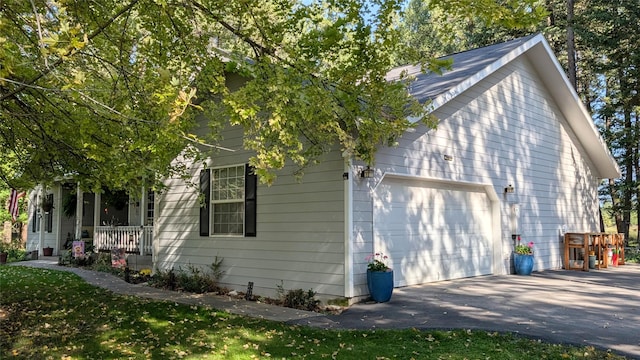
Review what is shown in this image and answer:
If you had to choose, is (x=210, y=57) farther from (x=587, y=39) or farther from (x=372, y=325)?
(x=587, y=39)

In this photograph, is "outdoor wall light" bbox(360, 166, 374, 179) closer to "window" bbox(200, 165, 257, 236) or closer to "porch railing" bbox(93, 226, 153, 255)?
"window" bbox(200, 165, 257, 236)

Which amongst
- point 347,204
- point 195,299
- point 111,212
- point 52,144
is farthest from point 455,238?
point 111,212

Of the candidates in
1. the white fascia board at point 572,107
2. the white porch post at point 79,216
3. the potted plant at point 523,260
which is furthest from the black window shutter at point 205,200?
the white fascia board at point 572,107

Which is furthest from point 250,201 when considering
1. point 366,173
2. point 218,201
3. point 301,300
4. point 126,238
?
point 126,238

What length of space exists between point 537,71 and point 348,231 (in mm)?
A: 8208

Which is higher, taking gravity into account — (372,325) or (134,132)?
(134,132)

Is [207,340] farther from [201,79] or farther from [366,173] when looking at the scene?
[366,173]

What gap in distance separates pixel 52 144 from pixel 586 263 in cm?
1228

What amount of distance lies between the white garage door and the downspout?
0.70 metres

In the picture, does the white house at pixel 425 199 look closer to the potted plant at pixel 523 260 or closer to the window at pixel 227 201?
the window at pixel 227 201

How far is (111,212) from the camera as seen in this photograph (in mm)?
17219

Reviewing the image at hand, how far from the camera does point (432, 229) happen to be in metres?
9.25

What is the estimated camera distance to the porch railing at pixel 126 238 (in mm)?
12789

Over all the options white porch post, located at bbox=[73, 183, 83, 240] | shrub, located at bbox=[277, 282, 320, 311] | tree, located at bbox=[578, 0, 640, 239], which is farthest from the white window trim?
tree, located at bbox=[578, 0, 640, 239]
